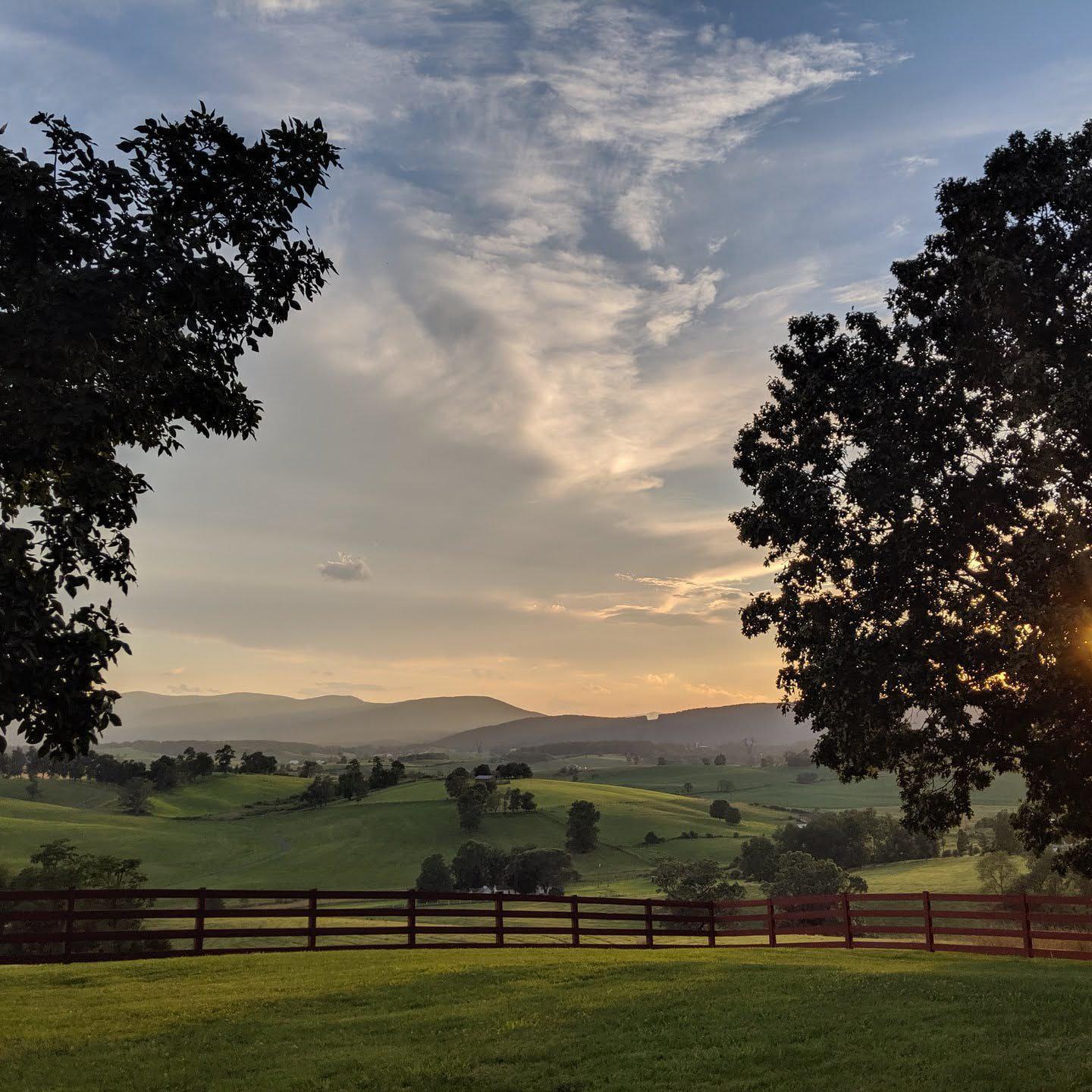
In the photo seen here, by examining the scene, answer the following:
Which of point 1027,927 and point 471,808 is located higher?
point 1027,927

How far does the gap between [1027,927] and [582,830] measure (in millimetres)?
111091

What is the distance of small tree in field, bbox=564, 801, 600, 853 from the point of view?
4980 inches

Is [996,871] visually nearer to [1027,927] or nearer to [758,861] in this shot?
[758,861]

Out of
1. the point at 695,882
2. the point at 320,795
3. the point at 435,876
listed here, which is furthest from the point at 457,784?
the point at 695,882

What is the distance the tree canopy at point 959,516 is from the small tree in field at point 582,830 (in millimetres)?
110203

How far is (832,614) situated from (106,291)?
642 inches

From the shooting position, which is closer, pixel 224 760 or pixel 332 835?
pixel 332 835

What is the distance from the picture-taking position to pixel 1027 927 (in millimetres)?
21078

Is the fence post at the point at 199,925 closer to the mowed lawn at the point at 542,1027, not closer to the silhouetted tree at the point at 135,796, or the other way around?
the mowed lawn at the point at 542,1027

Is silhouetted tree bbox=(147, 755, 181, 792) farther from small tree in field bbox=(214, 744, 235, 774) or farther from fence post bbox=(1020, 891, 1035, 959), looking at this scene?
fence post bbox=(1020, 891, 1035, 959)

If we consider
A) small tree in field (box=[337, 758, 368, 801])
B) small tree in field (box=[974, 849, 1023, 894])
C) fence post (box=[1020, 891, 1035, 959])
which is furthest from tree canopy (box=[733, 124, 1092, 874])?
small tree in field (box=[337, 758, 368, 801])

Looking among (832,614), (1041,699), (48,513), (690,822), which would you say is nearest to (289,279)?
(48,513)

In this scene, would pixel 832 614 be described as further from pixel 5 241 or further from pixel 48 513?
pixel 5 241

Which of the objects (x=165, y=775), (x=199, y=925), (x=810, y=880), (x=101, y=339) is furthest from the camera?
(x=165, y=775)
